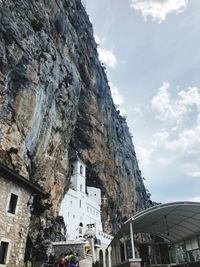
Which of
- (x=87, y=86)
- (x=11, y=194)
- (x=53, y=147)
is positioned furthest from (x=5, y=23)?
(x=87, y=86)

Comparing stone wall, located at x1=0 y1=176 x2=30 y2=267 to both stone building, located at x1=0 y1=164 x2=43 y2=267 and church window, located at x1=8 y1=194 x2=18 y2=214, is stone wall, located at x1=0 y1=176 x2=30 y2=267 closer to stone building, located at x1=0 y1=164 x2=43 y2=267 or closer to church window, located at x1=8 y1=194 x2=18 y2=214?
stone building, located at x1=0 y1=164 x2=43 y2=267

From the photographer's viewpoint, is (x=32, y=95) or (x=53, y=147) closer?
(x=32, y=95)

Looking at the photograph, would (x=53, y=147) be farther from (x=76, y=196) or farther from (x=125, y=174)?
(x=125, y=174)

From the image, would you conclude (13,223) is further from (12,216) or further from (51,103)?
(51,103)

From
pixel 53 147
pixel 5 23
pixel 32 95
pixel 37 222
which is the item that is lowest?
pixel 37 222

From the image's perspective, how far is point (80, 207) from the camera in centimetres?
4156

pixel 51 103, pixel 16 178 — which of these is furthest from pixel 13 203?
pixel 51 103

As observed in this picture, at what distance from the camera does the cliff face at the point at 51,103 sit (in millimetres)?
Result: 19203

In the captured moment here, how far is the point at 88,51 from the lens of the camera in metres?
44.4

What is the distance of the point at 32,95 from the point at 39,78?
8.12 feet

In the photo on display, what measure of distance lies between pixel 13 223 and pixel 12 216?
1.26 ft

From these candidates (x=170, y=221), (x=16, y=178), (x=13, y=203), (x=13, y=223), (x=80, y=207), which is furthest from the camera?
(x=80, y=207)

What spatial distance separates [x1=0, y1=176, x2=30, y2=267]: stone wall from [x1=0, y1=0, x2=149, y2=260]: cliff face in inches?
128

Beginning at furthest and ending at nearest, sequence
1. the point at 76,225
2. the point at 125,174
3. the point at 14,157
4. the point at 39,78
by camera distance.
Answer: the point at 125,174, the point at 76,225, the point at 39,78, the point at 14,157
